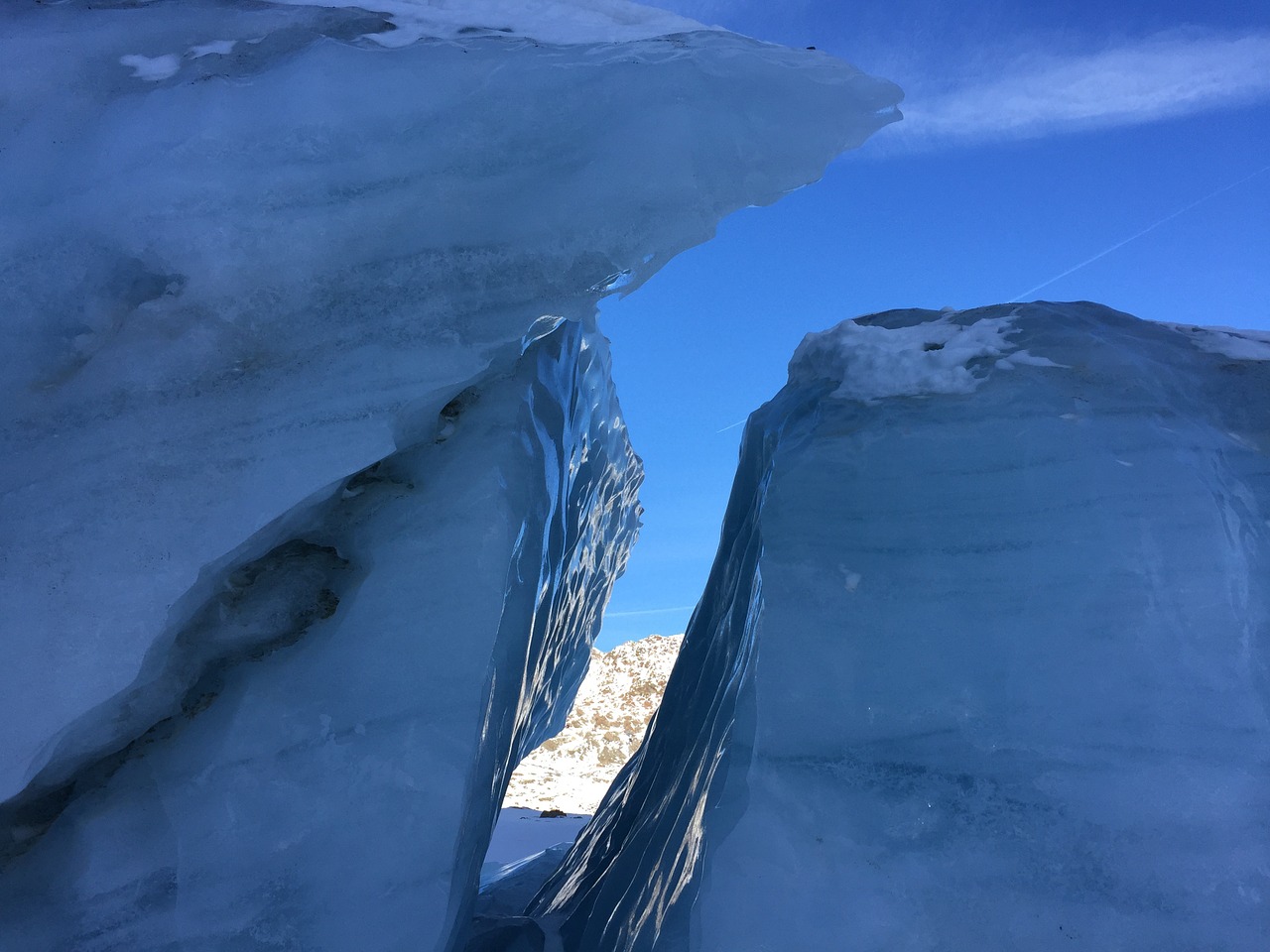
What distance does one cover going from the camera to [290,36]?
2.13 metres

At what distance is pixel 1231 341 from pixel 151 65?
3.13 metres

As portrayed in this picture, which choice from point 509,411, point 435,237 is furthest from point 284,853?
point 435,237

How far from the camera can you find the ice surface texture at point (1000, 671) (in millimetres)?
1849

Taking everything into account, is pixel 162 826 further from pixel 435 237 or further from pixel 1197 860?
pixel 1197 860

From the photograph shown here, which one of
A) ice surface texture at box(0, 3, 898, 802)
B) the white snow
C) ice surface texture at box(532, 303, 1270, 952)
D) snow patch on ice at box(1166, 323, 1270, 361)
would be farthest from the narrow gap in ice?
snow patch on ice at box(1166, 323, 1270, 361)

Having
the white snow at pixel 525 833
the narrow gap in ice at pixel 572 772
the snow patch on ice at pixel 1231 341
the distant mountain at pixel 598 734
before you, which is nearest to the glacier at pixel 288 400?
the snow patch on ice at pixel 1231 341

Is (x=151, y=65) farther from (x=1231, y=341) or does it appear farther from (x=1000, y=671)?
(x=1231, y=341)

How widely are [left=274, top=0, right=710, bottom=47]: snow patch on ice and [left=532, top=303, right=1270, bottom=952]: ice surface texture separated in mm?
1154

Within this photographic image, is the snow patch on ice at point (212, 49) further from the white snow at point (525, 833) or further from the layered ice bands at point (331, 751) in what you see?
the white snow at point (525, 833)

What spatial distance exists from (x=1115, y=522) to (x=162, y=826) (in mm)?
2389

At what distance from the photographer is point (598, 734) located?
11633mm

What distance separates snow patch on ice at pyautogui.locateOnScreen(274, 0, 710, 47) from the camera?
2227mm

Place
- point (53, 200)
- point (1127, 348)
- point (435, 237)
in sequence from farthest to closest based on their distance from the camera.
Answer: point (1127, 348)
point (435, 237)
point (53, 200)

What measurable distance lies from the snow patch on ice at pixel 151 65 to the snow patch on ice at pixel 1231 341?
297 centimetres
